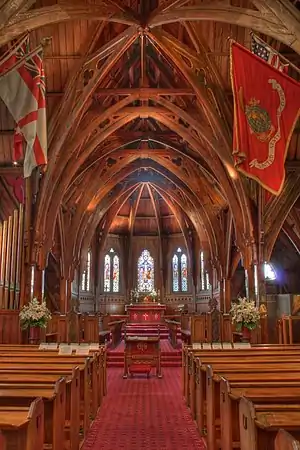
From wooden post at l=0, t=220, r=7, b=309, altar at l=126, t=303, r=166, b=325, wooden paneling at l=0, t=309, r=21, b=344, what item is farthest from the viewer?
altar at l=126, t=303, r=166, b=325

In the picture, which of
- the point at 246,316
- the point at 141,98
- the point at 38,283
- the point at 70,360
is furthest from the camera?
the point at 141,98

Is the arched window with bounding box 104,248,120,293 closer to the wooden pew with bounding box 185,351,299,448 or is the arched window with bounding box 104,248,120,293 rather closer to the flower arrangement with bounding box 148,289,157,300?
the flower arrangement with bounding box 148,289,157,300

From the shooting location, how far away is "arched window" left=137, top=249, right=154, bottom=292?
3384 centimetres

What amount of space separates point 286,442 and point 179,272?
31.5 metres

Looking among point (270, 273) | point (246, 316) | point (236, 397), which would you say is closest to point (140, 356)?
point (246, 316)

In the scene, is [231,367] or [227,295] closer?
[231,367]

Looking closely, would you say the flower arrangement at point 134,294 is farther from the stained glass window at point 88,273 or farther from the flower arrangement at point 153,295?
the stained glass window at point 88,273

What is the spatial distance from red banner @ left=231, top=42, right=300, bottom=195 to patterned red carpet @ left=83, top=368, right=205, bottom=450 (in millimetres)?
4663

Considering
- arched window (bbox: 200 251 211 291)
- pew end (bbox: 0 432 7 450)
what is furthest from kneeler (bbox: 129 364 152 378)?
arched window (bbox: 200 251 211 291)

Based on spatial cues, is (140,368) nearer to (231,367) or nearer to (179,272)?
Result: (231,367)

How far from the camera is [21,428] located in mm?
3121

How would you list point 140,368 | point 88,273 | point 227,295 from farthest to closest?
point 88,273
point 227,295
point 140,368

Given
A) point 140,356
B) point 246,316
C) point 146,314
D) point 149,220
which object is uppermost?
point 149,220

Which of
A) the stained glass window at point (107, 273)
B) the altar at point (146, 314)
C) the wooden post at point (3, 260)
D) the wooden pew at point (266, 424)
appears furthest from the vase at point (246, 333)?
the stained glass window at point (107, 273)
